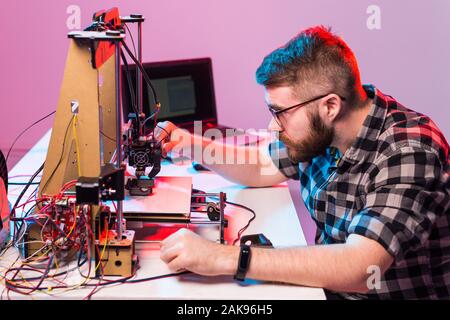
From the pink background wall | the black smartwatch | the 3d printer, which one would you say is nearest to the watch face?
the black smartwatch

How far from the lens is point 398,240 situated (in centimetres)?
152

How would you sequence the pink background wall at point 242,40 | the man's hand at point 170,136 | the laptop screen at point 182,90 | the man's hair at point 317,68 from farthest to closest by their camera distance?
1. the pink background wall at point 242,40
2. the laptop screen at point 182,90
3. the man's hand at point 170,136
4. the man's hair at point 317,68

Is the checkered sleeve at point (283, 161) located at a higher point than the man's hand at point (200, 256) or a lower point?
higher

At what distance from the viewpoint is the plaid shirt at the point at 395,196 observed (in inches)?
61.1

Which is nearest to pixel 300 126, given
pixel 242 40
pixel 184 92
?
pixel 184 92

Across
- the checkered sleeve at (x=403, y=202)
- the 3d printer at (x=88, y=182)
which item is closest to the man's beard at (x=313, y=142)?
the checkered sleeve at (x=403, y=202)

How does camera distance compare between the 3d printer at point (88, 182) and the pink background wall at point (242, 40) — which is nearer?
the 3d printer at point (88, 182)

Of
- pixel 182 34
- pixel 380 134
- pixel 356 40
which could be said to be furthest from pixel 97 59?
pixel 356 40

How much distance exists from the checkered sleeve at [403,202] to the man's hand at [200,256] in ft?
1.01

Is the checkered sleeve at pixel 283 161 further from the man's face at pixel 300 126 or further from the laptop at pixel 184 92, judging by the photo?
the laptop at pixel 184 92

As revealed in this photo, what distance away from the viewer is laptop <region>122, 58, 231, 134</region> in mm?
2871

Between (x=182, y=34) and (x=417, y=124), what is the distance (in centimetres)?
205

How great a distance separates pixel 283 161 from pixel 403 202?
0.68 meters

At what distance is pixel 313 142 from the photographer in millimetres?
1831
